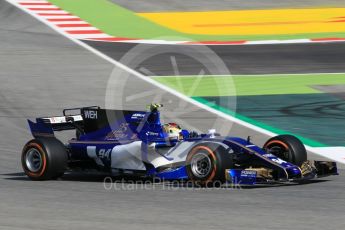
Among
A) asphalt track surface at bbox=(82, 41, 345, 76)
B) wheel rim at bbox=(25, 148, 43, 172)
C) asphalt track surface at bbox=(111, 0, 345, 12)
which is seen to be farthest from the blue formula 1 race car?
asphalt track surface at bbox=(111, 0, 345, 12)

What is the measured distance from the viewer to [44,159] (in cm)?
1278

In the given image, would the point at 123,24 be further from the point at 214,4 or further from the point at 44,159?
the point at 44,159

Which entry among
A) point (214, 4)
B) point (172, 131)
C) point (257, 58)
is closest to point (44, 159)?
point (172, 131)

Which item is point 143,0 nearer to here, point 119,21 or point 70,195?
point 119,21

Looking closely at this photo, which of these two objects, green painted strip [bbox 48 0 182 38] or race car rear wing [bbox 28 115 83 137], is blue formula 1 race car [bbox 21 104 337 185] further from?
green painted strip [bbox 48 0 182 38]

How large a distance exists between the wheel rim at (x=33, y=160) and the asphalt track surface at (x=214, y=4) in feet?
60.6

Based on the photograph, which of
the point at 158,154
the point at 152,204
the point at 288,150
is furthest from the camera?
the point at 288,150

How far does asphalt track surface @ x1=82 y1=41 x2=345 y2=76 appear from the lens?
76.7 feet

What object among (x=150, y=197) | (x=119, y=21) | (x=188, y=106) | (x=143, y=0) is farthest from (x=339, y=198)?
(x=143, y=0)

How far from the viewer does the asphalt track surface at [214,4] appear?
3109cm

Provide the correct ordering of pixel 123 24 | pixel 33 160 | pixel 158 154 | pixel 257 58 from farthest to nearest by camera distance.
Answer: pixel 123 24
pixel 257 58
pixel 33 160
pixel 158 154

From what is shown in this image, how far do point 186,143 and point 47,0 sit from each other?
20.3 metres

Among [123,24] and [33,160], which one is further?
[123,24]

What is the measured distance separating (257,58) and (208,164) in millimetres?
13446
